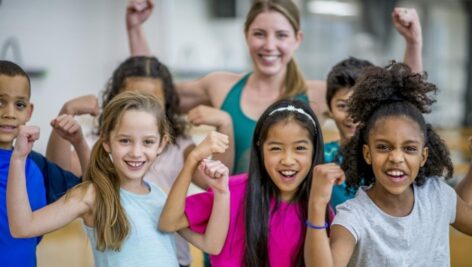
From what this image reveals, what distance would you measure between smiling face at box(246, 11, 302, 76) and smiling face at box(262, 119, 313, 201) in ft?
2.04

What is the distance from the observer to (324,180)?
1.65 m

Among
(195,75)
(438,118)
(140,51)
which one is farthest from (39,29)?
(438,118)

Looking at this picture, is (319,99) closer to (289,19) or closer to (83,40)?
(289,19)

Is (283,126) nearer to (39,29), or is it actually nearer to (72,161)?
(72,161)

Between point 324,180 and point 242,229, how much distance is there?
354 mm

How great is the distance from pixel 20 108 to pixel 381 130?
3.50ft

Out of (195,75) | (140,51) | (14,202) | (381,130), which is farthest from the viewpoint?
(195,75)

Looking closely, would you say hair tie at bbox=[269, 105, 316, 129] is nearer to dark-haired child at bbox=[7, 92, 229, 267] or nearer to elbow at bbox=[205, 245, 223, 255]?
dark-haired child at bbox=[7, 92, 229, 267]

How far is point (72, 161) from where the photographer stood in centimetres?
225

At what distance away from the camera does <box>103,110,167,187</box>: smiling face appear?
1.85 m

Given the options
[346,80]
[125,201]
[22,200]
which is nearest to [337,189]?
[346,80]

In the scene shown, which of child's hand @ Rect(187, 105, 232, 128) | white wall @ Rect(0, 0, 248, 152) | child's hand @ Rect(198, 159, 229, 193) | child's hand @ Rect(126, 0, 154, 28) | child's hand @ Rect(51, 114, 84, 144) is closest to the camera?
child's hand @ Rect(198, 159, 229, 193)

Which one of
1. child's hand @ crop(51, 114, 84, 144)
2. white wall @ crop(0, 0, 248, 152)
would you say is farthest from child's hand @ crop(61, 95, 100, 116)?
white wall @ crop(0, 0, 248, 152)

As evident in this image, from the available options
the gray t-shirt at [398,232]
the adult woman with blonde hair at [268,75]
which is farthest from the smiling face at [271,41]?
the gray t-shirt at [398,232]
